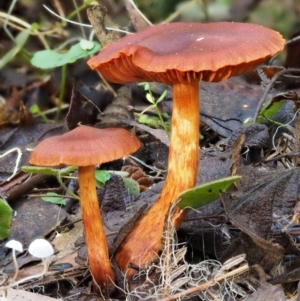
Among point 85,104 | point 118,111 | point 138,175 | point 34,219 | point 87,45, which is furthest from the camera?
point 85,104

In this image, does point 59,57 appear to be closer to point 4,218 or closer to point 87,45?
point 87,45

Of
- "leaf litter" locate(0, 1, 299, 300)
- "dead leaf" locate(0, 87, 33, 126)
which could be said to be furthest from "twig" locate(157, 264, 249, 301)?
"dead leaf" locate(0, 87, 33, 126)

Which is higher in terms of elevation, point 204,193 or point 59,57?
point 59,57

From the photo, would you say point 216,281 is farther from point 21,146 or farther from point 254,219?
point 21,146

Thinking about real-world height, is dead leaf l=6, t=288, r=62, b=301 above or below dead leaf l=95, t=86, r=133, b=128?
below

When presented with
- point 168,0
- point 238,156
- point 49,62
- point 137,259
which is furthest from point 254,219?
point 168,0

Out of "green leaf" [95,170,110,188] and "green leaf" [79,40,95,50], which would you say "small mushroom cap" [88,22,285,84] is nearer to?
"green leaf" [95,170,110,188]

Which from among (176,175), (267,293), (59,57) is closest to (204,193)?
(176,175)
